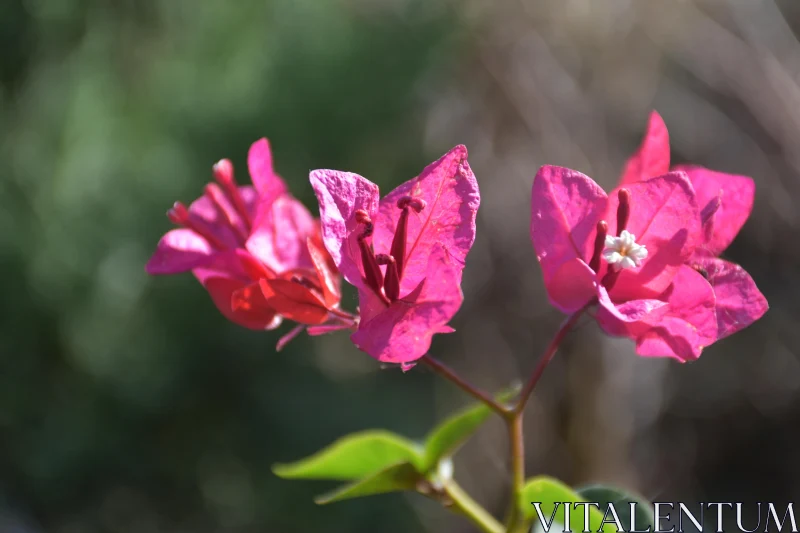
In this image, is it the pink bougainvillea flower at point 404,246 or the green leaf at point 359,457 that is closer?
the pink bougainvillea flower at point 404,246

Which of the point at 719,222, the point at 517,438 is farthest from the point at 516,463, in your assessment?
the point at 719,222

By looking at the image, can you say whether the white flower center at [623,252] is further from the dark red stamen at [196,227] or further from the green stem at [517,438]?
the dark red stamen at [196,227]

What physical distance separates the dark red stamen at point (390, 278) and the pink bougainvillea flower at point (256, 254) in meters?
0.06

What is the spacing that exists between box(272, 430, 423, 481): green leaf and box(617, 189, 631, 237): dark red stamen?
31 centimetres

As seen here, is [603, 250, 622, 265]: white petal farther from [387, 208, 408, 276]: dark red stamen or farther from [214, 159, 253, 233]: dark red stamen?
[214, 159, 253, 233]: dark red stamen

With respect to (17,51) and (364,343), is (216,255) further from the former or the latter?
(17,51)

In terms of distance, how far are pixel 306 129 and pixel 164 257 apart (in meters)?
1.76

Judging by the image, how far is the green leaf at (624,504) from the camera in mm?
603

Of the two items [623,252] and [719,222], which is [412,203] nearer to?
[623,252]

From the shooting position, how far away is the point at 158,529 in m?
2.31

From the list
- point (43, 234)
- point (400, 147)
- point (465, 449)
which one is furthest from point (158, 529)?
point (400, 147)

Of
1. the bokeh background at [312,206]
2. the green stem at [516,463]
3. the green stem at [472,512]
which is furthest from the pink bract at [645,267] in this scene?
the bokeh background at [312,206]

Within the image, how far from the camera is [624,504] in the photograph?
618 millimetres

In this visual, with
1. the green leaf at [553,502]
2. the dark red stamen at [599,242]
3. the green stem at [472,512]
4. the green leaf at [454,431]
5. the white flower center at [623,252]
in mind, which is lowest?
the green stem at [472,512]
